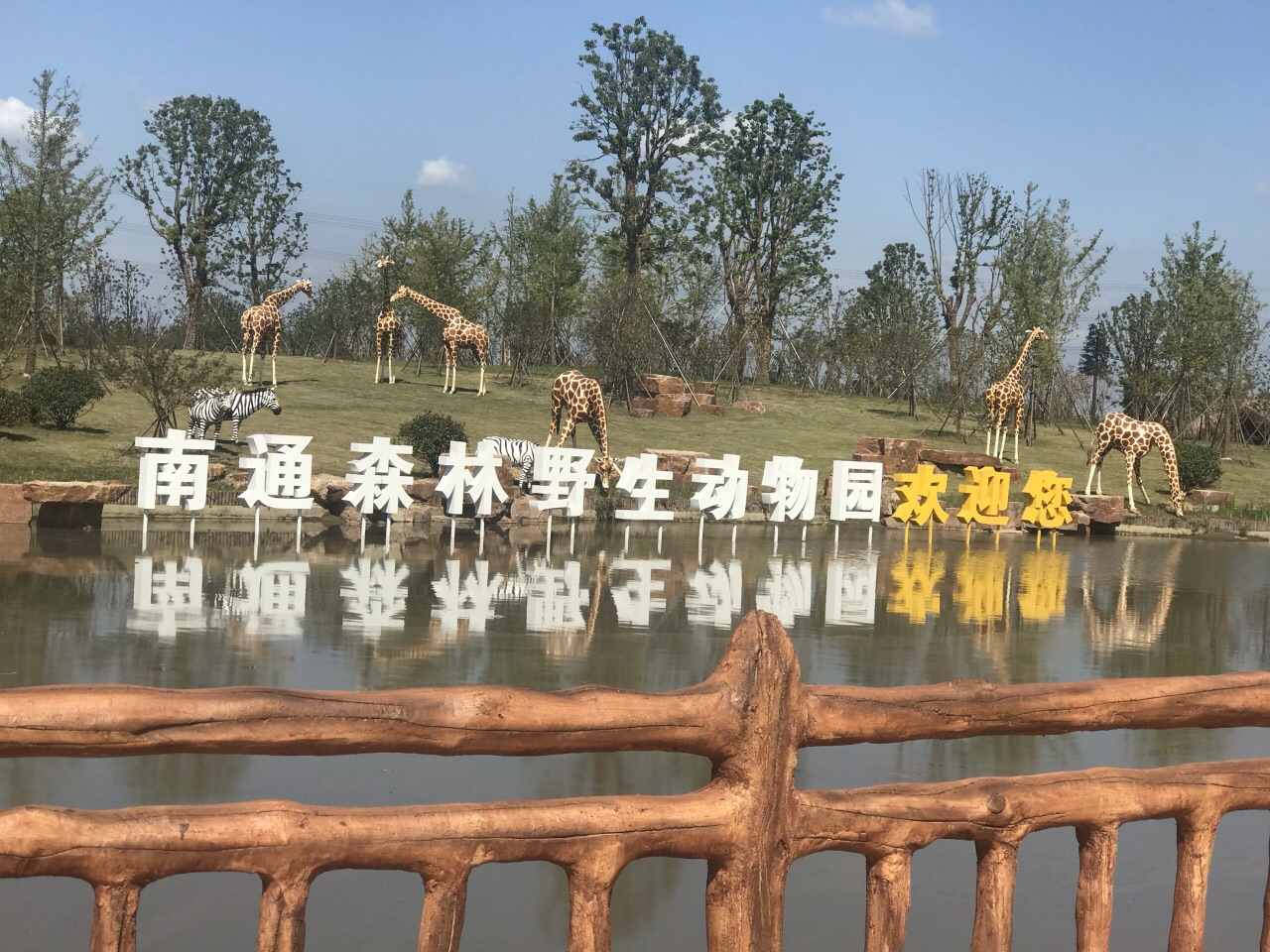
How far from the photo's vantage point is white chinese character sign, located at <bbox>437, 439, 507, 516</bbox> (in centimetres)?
1364

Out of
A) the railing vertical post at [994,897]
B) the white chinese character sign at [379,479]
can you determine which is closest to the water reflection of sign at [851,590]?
the white chinese character sign at [379,479]

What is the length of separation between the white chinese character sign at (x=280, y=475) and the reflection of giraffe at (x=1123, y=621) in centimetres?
737

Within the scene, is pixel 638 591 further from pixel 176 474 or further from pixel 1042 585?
pixel 176 474

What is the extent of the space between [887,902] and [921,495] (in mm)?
13864

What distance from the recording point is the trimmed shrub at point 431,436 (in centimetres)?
1708

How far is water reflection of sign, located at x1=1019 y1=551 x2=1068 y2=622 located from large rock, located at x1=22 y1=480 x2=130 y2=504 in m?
8.89

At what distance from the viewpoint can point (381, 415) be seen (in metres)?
21.3

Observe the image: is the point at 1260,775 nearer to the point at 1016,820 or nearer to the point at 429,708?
the point at 1016,820

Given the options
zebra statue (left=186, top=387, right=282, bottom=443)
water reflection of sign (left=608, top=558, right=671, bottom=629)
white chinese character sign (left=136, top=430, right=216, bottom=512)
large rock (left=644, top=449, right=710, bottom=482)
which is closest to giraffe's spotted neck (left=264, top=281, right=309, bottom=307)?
zebra statue (left=186, top=387, right=282, bottom=443)

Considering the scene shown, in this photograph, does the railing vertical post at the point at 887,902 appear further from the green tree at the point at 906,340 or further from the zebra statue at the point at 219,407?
the green tree at the point at 906,340

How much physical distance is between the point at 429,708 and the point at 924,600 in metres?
9.18

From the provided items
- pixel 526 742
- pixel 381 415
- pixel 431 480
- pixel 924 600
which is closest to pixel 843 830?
pixel 526 742

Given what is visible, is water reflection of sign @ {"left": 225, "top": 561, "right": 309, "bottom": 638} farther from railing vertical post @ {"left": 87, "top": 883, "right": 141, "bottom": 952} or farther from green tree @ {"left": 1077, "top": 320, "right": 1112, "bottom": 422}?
green tree @ {"left": 1077, "top": 320, "right": 1112, "bottom": 422}

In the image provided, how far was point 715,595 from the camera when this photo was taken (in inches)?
410
